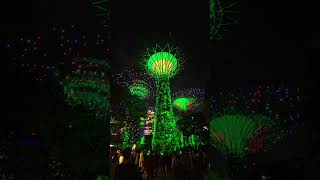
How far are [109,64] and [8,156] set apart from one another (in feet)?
5.37

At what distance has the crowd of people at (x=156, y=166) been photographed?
4.64m

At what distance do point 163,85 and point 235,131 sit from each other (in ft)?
33.0

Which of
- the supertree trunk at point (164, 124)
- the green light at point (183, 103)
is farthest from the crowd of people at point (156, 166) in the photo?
the green light at point (183, 103)

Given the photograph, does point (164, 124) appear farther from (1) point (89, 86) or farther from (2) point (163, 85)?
(1) point (89, 86)

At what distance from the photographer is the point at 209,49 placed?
12.4ft

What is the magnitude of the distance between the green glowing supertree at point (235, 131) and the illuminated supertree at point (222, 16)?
3.32 ft

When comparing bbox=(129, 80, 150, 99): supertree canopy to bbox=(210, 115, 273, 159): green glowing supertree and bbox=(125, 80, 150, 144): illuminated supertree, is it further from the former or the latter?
bbox=(210, 115, 273, 159): green glowing supertree

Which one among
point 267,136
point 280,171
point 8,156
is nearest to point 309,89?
point 267,136

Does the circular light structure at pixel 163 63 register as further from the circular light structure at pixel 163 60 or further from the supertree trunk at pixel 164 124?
the supertree trunk at pixel 164 124

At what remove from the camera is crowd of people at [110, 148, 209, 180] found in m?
4.64

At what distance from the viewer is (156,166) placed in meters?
9.23

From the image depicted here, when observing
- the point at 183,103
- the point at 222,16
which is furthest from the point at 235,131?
the point at 183,103

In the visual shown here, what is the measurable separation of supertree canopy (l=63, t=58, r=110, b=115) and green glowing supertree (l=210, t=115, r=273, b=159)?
4.39 ft

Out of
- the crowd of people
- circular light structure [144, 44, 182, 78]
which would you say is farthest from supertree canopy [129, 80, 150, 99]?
the crowd of people
